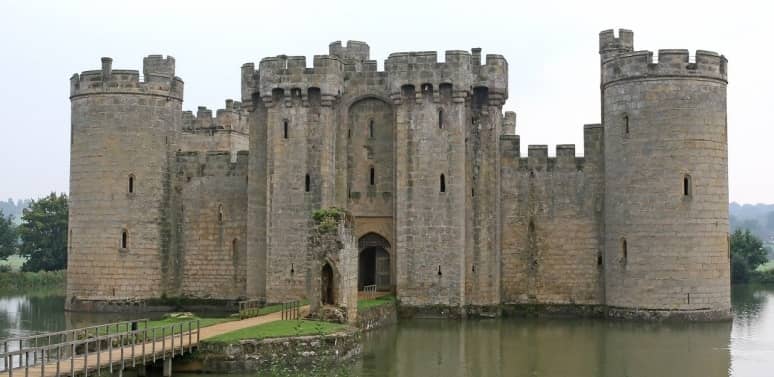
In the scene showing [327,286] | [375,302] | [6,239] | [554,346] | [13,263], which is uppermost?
[6,239]

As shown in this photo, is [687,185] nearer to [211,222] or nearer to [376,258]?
[376,258]

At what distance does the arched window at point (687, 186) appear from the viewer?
3494cm

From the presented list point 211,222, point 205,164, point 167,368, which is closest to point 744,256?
point 211,222

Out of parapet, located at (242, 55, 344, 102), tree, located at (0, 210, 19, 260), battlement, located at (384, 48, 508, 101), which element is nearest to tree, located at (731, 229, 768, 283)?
battlement, located at (384, 48, 508, 101)

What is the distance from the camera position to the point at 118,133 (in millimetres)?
39875

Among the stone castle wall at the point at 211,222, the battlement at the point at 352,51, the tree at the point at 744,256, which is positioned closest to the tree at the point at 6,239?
the stone castle wall at the point at 211,222

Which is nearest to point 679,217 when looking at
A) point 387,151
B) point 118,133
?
point 387,151

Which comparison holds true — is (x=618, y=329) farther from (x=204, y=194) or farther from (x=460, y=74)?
(x=204, y=194)

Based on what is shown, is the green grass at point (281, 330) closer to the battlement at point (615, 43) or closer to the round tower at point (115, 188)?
the round tower at point (115, 188)

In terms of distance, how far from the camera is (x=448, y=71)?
3734 cm

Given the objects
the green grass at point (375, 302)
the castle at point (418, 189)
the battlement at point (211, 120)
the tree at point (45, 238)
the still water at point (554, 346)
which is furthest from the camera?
the tree at point (45, 238)

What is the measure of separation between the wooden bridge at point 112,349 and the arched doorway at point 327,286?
1.12 metres

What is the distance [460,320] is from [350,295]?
26.7ft

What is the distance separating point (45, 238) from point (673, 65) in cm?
4318
